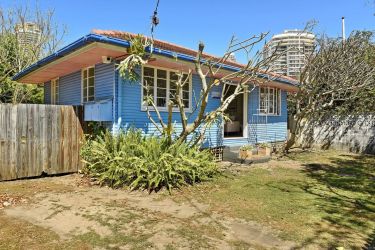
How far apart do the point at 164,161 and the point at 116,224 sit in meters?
2.31

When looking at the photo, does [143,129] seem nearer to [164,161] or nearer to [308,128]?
[164,161]

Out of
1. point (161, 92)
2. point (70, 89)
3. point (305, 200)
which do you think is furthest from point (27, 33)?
point (305, 200)

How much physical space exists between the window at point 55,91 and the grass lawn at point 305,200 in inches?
327

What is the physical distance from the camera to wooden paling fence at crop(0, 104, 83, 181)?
7.51 metres

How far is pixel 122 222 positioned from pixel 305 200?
3.48 m

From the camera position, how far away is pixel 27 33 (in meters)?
22.6

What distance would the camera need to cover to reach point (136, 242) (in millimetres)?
3961

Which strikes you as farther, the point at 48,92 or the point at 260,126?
the point at 48,92

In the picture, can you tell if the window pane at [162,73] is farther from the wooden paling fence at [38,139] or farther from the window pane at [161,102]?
the wooden paling fence at [38,139]

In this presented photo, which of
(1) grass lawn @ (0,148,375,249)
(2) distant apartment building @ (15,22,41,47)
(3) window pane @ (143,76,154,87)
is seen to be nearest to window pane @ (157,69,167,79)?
(3) window pane @ (143,76,154,87)

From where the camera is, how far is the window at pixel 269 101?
13462 mm

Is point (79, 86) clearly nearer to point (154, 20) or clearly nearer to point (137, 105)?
point (137, 105)

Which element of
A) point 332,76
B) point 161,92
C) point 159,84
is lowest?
point 161,92

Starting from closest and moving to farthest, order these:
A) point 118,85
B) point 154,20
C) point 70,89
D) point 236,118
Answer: point 154,20
point 118,85
point 70,89
point 236,118
